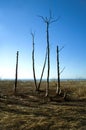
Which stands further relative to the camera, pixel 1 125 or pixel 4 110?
pixel 4 110

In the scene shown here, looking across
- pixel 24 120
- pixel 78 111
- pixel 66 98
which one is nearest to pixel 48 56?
pixel 66 98

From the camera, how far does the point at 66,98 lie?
2112cm

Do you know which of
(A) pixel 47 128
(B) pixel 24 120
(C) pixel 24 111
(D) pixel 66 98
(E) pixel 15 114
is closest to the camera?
(A) pixel 47 128

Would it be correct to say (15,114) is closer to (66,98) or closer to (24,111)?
(24,111)

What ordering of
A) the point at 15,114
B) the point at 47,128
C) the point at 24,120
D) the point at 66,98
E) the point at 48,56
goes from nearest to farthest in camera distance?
the point at 47,128
the point at 24,120
the point at 15,114
the point at 66,98
the point at 48,56

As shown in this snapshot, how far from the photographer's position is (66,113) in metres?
13.9

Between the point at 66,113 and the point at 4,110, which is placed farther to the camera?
the point at 4,110

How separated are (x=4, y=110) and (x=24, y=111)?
1.20 metres

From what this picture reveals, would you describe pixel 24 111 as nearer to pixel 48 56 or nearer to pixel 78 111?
pixel 78 111

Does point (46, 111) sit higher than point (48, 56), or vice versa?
point (48, 56)

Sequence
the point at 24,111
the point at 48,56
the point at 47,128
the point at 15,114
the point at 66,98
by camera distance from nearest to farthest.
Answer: the point at 47,128, the point at 15,114, the point at 24,111, the point at 66,98, the point at 48,56

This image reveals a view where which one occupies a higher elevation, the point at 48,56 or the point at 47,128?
the point at 48,56

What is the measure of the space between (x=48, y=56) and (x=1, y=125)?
1320cm

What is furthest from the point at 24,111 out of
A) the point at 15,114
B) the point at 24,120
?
the point at 24,120
